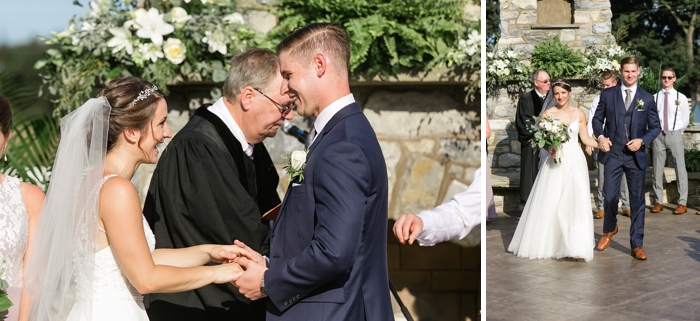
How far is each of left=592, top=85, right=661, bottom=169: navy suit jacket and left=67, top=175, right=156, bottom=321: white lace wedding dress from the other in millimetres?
2048

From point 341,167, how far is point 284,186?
2.88m

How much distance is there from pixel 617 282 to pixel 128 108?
2.16m

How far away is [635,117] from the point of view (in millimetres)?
3082

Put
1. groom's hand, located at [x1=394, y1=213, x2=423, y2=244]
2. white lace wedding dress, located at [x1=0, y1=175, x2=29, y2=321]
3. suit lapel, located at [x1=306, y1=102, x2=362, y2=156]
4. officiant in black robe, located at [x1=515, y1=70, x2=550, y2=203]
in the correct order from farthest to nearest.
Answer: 1. officiant in black robe, located at [x1=515, y1=70, x2=550, y2=203]
2. white lace wedding dress, located at [x1=0, y1=175, x2=29, y2=321]
3. groom's hand, located at [x1=394, y1=213, x2=423, y2=244]
4. suit lapel, located at [x1=306, y1=102, x2=362, y2=156]

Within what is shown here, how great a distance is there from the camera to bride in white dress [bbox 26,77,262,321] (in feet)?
8.19

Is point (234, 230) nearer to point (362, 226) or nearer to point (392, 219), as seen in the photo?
point (362, 226)

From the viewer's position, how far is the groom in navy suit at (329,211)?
2113 mm

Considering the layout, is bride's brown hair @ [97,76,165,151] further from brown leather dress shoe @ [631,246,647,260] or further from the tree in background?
brown leather dress shoe @ [631,246,647,260]

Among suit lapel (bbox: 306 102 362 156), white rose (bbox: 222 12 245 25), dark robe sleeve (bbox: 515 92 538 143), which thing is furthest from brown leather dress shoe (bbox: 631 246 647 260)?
white rose (bbox: 222 12 245 25)

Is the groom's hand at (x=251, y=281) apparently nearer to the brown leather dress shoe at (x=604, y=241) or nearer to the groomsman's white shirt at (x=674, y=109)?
the brown leather dress shoe at (x=604, y=241)

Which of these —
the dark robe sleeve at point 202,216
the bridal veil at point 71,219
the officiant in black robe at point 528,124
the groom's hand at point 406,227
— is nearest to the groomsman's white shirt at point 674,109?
the officiant in black robe at point 528,124

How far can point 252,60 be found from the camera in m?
3.25

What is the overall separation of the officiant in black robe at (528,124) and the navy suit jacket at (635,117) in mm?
258

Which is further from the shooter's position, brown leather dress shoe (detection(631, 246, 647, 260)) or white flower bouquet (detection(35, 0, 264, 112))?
white flower bouquet (detection(35, 0, 264, 112))
